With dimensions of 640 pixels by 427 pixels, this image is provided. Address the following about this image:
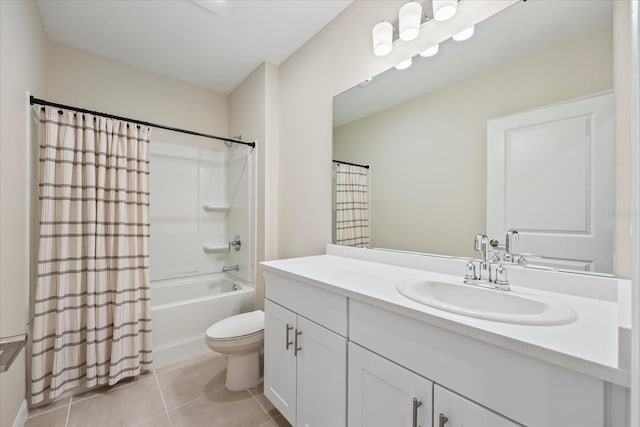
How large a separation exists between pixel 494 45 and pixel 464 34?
0.15m

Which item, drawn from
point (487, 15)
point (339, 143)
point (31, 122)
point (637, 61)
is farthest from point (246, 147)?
point (637, 61)

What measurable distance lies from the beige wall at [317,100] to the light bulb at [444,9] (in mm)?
56

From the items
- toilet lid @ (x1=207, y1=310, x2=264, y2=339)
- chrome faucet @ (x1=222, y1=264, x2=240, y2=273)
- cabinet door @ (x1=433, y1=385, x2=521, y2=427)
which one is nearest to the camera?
cabinet door @ (x1=433, y1=385, x2=521, y2=427)

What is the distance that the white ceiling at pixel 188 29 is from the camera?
1769 mm

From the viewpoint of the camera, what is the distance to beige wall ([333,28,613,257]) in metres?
0.97

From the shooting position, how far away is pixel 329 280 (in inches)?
45.1

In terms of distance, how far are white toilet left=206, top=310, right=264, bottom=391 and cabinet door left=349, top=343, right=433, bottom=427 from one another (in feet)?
3.05

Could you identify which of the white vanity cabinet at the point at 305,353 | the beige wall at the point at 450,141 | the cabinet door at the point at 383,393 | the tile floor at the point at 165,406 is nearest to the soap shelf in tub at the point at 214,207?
the tile floor at the point at 165,406

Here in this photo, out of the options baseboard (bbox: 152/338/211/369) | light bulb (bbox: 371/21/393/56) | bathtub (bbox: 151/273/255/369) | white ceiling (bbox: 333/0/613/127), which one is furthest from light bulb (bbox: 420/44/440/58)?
baseboard (bbox: 152/338/211/369)

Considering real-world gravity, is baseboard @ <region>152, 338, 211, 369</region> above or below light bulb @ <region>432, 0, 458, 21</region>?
Answer: below

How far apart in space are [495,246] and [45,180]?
8.08ft

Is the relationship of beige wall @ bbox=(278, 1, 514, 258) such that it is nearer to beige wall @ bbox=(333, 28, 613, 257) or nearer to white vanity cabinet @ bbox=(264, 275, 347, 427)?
beige wall @ bbox=(333, 28, 613, 257)

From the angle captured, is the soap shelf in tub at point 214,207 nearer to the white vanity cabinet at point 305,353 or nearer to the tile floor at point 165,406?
the tile floor at point 165,406

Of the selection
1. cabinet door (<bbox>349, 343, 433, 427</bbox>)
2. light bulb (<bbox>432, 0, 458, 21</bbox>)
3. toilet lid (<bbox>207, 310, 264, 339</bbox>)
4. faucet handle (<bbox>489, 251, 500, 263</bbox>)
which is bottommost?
toilet lid (<bbox>207, 310, 264, 339</bbox>)
